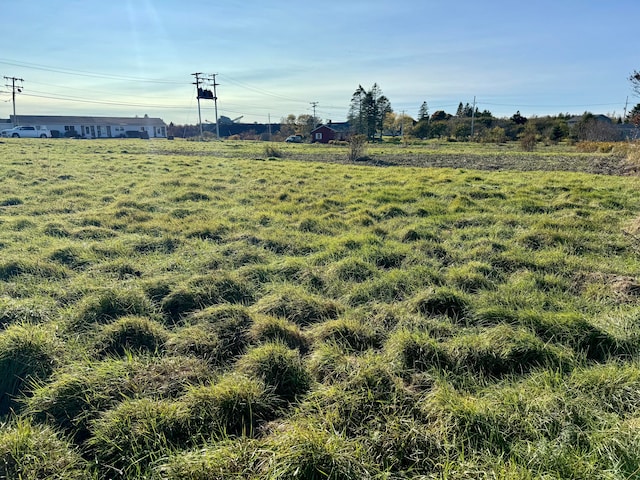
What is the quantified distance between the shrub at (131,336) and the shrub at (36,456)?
0.93m

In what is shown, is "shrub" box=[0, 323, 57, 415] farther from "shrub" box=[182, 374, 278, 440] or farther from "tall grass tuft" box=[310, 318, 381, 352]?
"tall grass tuft" box=[310, 318, 381, 352]

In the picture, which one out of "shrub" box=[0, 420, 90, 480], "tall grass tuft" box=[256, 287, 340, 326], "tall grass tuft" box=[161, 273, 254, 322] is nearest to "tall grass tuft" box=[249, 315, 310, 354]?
"tall grass tuft" box=[256, 287, 340, 326]

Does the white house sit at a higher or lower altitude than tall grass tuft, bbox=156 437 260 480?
higher

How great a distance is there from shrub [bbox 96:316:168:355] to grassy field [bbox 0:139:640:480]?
0.02 metres

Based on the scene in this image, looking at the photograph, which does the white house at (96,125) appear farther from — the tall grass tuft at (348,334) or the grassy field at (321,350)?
the tall grass tuft at (348,334)

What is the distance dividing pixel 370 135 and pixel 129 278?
213ft

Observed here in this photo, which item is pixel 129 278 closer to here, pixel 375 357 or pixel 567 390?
pixel 375 357

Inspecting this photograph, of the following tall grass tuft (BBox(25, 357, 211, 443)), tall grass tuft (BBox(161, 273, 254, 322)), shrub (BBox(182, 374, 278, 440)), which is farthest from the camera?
tall grass tuft (BBox(161, 273, 254, 322))

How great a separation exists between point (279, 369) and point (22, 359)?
2058 mm

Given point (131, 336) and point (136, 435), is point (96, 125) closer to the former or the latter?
point (131, 336)

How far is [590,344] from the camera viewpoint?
10.6 ft

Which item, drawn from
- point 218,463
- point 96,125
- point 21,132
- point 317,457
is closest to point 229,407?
point 218,463

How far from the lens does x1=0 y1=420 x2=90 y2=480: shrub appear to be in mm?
2080

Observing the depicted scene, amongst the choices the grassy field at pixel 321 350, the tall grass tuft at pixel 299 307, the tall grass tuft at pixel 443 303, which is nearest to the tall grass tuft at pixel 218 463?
the grassy field at pixel 321 350
